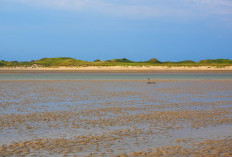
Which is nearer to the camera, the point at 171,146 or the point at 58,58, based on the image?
the point at 171,146

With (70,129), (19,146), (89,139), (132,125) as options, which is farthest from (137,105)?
(19,146)

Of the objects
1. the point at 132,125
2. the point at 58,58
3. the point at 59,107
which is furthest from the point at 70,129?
the point at 58,58

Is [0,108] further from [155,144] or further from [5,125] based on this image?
[155,144]

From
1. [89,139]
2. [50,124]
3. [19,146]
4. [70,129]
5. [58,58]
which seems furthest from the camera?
[58,58]

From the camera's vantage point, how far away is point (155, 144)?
774 centimetres

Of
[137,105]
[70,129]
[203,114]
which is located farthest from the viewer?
[137,105]

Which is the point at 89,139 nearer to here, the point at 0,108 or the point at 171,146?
the point at 171,146

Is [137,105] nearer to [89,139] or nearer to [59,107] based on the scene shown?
[59,107]

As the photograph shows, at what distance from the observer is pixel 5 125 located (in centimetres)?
993

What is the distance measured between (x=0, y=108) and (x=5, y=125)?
3.96 metres

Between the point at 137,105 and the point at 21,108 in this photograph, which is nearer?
the point at 21,108

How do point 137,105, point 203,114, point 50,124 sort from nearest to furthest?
point 50,124
point 203,114
point 137,105

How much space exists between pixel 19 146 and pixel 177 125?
4.91 meters

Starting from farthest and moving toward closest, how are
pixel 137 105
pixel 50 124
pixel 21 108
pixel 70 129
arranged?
1. pixel 137 105
2. pixel 21 108
3. pixel 50 124
4. pixel 70 129
